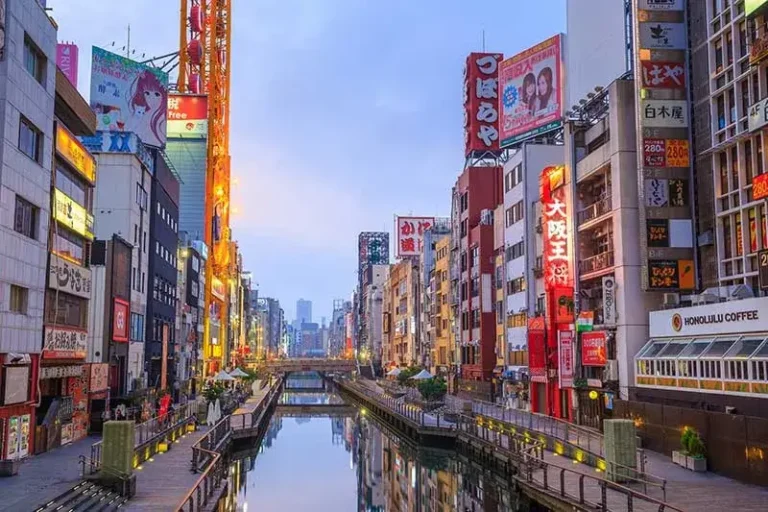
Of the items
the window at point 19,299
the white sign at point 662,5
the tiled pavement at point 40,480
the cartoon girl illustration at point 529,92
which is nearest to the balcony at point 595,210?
the white sign at point 662,5

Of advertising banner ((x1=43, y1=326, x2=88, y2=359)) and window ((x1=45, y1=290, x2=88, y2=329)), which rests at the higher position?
window ((x1=45, y1=290, x2=88, y2=329))

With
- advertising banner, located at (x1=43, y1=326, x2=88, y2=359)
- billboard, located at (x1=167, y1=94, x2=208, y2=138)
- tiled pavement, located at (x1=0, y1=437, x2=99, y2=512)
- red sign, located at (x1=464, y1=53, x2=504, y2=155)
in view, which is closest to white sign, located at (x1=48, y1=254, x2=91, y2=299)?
advertising banner, located at (x1=43, y1=326, x2=88, y2=359)

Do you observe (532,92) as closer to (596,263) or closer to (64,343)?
(596,263)

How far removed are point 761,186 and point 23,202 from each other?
30.7m

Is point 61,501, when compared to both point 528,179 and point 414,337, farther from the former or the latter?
point 414,337

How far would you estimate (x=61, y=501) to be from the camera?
971 inches

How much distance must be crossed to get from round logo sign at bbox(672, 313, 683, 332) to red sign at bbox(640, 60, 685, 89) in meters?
12.3

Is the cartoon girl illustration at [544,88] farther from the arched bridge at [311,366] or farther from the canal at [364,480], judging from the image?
the arched bridge at [311,366]

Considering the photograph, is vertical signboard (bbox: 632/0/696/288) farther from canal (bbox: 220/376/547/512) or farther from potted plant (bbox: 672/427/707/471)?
canal (bbox: 220/376/547/512)

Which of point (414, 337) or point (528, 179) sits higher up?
point (528, 179)

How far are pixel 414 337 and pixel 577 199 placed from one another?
83.1 metres

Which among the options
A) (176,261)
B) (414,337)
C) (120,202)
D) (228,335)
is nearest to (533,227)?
(120,202)

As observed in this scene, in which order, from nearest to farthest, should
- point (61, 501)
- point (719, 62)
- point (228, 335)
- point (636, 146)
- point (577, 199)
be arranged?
point (61, 501), point (719, 62), point (636, 146), point (577, 199), point (228, 335)

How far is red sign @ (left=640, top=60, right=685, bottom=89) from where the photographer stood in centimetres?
4444
